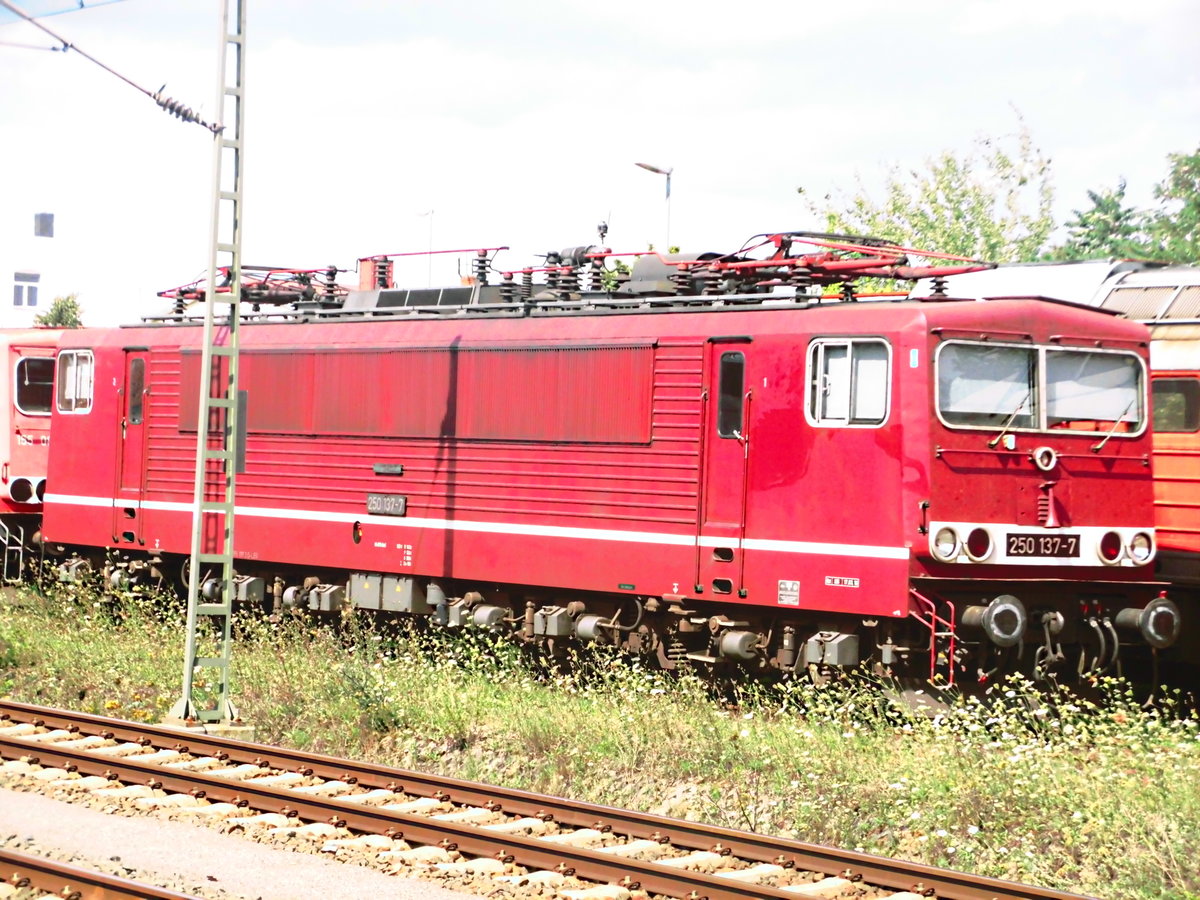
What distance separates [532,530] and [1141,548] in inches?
213

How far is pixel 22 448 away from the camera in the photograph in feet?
69.6

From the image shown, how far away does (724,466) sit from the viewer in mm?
13438

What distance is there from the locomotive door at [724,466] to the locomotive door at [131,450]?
776 centimetres

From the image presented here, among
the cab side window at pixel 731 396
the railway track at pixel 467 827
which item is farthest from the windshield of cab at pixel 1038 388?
the railway track at pixel 467 827

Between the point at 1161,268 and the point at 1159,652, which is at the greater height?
the point at 1161,268

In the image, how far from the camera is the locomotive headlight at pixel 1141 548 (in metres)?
13.2

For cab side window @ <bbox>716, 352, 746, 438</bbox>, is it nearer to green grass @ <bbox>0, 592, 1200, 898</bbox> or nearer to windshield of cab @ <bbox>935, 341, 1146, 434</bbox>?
windshield of cab @ <bbox>935, 341, 1146, 434</bbox>

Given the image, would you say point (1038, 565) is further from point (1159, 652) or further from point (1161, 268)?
point (1161, 268)

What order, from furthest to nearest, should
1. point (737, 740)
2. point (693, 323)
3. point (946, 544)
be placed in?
1. point (693, 323)
2. point (946, 544)
3. point (737, 740)

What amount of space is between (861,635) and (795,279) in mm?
3226

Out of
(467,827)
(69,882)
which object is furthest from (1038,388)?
(69,882)

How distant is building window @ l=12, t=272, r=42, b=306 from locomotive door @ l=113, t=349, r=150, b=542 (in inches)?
2500

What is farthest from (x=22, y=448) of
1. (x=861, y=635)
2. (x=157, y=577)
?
(x=861, y=635)

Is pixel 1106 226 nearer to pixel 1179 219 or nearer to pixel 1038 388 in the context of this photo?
pixel 1179 219
